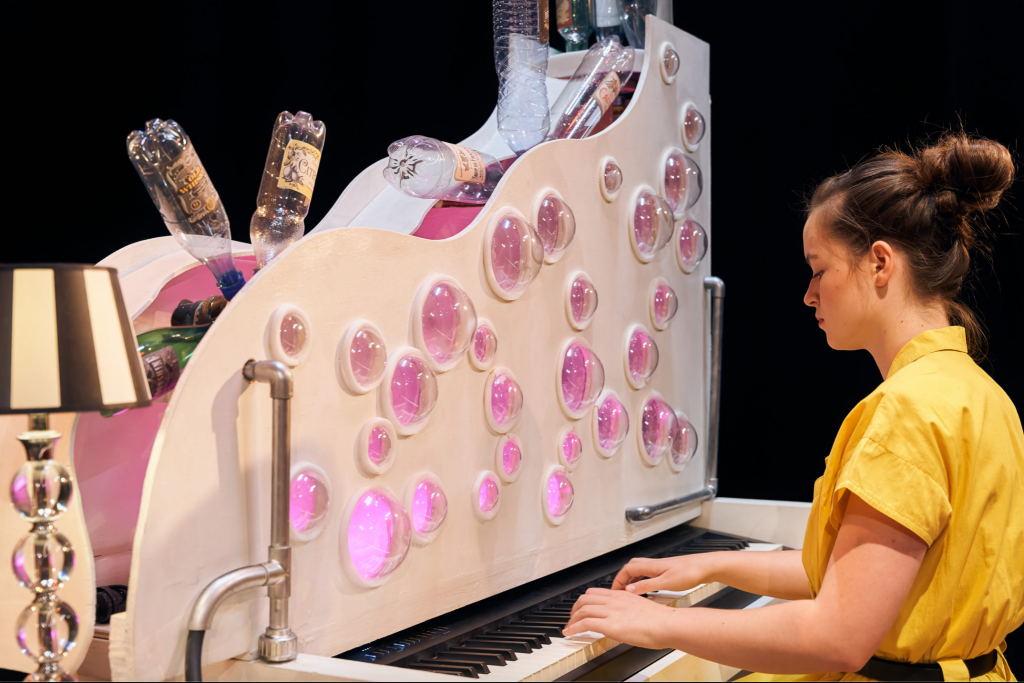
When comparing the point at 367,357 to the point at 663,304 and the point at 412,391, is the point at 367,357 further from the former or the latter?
the point at 663,304

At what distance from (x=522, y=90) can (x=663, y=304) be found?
64 centimetres

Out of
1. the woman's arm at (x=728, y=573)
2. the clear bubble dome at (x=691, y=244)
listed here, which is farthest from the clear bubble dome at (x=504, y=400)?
the clear bubble dome at (x=691, y=244)

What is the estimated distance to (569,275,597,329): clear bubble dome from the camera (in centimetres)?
195

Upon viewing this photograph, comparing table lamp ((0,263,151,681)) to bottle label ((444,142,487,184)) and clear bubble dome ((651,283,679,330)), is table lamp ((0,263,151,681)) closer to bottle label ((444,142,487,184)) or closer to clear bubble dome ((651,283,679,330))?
bottle label ((444,142,487,184))

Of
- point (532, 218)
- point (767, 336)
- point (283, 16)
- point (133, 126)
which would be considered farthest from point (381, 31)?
point (532, 218)

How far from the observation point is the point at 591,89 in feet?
7.16

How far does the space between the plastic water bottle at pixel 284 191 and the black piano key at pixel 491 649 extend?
0.66 meters

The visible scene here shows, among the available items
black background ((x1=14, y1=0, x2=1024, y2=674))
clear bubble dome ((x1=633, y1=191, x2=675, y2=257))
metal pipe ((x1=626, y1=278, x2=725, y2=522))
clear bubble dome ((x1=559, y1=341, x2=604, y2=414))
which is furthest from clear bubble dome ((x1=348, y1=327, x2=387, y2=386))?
black background ((x1=14, y1=0, x2=1024, y2=674))

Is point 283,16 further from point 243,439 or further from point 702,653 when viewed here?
point 702,653

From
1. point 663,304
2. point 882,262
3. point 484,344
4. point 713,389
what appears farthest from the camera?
point 713,389

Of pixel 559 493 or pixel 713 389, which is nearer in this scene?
pixel 559 493

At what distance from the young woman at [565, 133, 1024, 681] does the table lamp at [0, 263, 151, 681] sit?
73 cm

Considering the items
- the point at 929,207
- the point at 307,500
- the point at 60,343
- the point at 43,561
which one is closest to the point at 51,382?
the point at 60,343

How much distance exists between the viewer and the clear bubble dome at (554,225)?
6.02ft
